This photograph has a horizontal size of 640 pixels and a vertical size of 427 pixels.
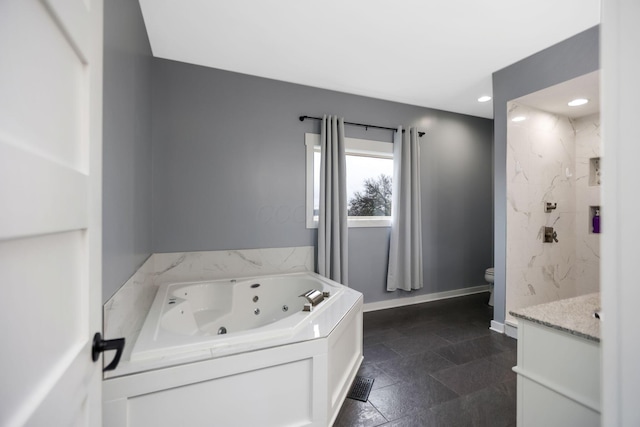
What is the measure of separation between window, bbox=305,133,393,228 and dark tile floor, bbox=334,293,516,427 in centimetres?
122

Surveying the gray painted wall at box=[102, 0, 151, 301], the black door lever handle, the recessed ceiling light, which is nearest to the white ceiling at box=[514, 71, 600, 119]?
the recessed ceiling light

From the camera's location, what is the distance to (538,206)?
3.16m

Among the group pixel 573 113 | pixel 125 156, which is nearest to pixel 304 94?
pixel 125 156

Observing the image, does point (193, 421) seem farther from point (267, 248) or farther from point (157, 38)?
point (157, 38)

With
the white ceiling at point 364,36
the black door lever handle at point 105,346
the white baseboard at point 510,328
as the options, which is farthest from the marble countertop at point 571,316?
the white ceiling at point 364,36

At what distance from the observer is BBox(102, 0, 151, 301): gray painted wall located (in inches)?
51.4

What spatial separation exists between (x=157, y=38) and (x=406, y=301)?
3.90 metres

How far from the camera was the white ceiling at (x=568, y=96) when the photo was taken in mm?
2512

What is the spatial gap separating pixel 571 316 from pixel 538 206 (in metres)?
2.53

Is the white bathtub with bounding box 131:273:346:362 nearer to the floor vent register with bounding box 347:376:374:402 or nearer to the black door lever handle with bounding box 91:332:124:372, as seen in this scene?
the floor vent register with bounding box 347:376:374:402

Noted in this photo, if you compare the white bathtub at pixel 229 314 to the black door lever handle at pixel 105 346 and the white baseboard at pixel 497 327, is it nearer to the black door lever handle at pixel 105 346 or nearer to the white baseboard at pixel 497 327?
the black door lever handle at pixel 105 346

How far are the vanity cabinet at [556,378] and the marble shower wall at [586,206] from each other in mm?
3289

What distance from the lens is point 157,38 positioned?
95.4 inches

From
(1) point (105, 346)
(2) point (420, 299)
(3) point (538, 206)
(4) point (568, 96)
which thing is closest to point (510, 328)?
(2) point (420, 299)
